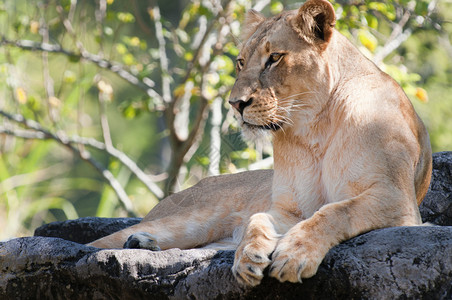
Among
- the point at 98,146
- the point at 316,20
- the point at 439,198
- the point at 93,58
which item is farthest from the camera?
the point at 98,146

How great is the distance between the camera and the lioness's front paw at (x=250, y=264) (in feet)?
6.95

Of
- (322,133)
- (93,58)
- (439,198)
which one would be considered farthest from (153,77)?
(322,133)

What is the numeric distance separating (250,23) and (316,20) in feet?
1.85

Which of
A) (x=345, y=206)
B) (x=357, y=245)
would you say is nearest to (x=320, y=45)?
(x=345, y=206)

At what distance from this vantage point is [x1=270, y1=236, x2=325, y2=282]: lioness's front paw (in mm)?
2068

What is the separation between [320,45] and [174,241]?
4.65ft

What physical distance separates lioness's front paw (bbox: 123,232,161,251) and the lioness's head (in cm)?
83

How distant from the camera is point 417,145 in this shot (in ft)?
9.18

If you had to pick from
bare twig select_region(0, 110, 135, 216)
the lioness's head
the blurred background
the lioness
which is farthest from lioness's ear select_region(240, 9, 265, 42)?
bare twig select_region(0, 110, 135, 216)

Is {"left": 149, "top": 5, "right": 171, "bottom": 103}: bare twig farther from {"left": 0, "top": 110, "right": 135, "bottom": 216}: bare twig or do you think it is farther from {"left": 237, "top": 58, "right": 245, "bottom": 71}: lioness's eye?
{"left": 237, "top": 58, "right": 245, "bottom": 71}: lioness's eye

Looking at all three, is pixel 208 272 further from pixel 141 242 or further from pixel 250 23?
pixel 250 23

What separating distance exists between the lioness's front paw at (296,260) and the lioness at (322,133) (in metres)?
0.06

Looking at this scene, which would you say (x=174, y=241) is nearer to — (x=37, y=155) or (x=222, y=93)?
(x=222, y=93)

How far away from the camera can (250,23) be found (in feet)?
11.0
